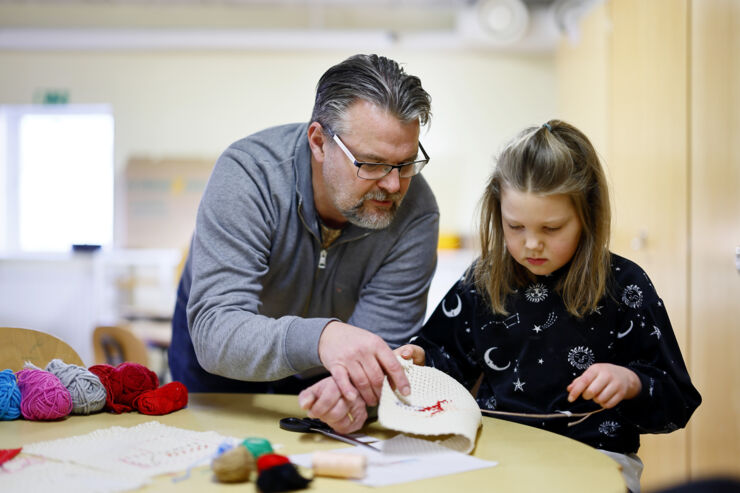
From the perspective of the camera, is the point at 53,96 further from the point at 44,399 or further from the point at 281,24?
the point at 44,399

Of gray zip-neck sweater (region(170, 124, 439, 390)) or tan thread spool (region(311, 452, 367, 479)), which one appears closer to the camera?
tan thread spool (region(311, 452, 367, 479))

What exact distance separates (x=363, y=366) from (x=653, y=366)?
0.58 m

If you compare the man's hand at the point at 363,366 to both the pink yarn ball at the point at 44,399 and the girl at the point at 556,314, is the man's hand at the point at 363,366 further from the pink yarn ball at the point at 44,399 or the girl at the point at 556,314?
the pink yarn ball at the point at 44,399

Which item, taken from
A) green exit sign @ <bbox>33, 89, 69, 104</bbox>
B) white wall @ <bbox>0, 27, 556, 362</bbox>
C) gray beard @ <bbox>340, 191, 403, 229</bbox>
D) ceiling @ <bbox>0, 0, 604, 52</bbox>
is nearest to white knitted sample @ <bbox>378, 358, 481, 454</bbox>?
gray beard @ <bbox>340, 191, 403, 229</bbox>

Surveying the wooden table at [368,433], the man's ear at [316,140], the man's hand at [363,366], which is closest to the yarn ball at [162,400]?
the wooden table at [368,433]

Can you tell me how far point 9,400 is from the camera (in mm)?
1310

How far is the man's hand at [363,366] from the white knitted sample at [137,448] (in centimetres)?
20

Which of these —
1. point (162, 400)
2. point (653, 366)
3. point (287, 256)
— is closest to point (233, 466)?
point (162, 400)

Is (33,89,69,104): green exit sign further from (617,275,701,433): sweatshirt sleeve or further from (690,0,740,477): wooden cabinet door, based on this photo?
(617,275,701,433): sweatshirt sleeve

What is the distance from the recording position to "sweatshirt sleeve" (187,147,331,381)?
1280 mm

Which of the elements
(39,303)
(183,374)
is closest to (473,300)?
(183,374)

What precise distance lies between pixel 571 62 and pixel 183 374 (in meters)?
3.83

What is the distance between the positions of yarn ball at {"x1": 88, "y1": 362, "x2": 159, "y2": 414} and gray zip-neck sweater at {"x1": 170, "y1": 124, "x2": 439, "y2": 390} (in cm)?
12

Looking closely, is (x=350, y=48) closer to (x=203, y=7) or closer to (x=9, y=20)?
(x=203, y=7)
